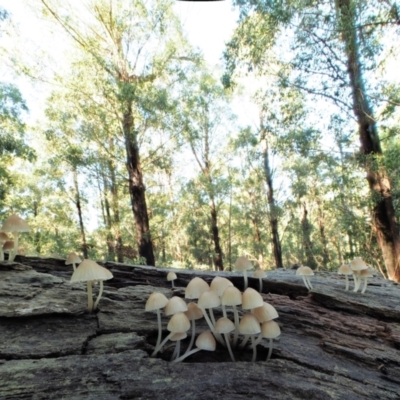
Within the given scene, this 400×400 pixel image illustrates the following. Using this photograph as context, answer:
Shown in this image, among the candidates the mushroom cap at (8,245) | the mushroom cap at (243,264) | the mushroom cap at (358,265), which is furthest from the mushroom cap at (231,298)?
the mushroom cap at (8,245)

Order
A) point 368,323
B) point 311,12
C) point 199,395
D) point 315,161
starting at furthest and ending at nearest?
point 315,161
point 311,12
point 368,323
point 199,395

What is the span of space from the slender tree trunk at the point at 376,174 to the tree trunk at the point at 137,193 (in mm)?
6681

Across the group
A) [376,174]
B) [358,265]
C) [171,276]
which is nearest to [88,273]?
[171,276]

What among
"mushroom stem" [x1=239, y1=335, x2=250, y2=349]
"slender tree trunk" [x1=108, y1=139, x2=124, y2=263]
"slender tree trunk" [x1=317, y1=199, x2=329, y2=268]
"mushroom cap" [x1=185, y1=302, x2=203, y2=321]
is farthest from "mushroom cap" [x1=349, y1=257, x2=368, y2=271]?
"slender tree trunk" [x1=317, y1=199, x2=329, y2=268]

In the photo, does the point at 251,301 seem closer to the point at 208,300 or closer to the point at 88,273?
the point at 208,300

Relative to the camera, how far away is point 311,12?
25.5ft

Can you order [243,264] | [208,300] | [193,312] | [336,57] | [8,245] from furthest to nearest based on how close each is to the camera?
[336,57], [8,245], [243,264], [193,312], [208,300]

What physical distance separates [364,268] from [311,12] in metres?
7.45

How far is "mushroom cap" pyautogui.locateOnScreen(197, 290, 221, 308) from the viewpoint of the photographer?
6.70 feet

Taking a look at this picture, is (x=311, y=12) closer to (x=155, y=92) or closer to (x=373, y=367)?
(x=155, y=92)

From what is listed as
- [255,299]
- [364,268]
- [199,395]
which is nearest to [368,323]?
[364,268]

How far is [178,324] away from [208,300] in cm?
26

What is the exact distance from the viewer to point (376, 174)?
840 centimetres

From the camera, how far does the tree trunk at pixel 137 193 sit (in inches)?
375
